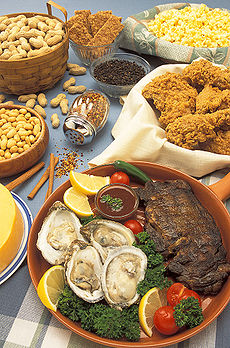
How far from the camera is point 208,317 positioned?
1.90 metres

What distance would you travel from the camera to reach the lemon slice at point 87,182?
246 cm

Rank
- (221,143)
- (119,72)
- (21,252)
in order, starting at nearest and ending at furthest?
(21,252)
(221,143)
(119,72)

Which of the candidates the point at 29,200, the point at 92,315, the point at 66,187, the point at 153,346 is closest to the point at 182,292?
the point at 153,346

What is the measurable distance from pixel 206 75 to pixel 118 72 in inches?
41.5

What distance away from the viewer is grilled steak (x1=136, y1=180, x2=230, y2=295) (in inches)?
79.5

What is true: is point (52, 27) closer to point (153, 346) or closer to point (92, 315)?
point (92, 315)

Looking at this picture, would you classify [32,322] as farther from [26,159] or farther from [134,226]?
[26,159]

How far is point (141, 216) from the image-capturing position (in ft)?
8.31

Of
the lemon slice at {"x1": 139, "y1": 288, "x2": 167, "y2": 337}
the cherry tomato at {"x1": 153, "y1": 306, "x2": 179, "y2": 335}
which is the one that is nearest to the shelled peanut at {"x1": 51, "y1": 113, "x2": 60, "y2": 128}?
the lemon slice at {"x1": 139, "y1": 288, "x2": 167, "y2": 337}

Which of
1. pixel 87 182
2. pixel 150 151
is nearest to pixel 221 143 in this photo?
pixel 150 151

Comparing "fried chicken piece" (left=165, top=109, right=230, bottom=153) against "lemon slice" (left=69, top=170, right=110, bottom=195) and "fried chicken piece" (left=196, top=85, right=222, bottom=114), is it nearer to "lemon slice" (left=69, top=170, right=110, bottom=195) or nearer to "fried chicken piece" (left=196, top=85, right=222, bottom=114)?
"fried chicken piece" (left=196, top=85, right=222, bottom=114)

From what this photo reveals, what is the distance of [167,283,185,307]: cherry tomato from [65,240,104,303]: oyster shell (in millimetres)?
402

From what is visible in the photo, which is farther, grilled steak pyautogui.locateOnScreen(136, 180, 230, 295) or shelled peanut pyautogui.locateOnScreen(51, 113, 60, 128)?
shelled peanut pyautogui.locateOnScreen(51, 113, 60, 128)

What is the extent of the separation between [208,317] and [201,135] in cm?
138
